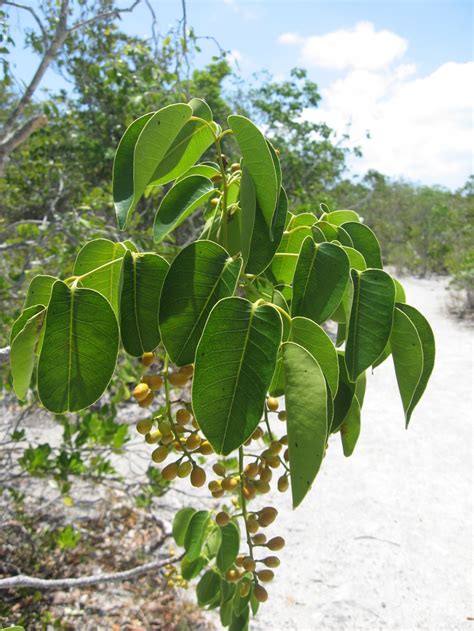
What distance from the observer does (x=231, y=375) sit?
39 cm

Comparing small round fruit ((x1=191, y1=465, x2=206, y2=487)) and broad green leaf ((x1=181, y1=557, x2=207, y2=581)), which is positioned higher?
small round fruit ((x1=191, y1=465, x2=206, y2=487))

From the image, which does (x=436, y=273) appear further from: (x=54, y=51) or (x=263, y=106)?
(x=54, y=51)

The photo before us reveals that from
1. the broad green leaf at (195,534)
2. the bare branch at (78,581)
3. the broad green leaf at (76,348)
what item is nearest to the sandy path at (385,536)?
the bare branch at (78,581)

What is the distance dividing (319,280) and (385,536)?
2.47 meters

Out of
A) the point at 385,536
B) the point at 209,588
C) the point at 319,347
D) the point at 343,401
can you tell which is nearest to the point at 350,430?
the point at 343,401

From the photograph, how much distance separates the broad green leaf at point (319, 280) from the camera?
18.7 inches

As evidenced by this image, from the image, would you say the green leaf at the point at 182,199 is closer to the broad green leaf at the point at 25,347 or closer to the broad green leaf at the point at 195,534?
the broad green leaf at the point at 25,347

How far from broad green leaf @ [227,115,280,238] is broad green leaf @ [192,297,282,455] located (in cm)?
11

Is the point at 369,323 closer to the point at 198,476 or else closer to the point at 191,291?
the point at 191,291

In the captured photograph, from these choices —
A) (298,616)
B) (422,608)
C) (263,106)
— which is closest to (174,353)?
(298,616)

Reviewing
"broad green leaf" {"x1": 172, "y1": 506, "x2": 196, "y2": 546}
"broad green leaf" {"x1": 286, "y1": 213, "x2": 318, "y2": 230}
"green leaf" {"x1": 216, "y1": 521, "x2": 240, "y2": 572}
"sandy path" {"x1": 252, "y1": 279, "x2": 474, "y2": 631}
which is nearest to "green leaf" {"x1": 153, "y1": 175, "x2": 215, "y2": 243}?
"broad green leaf" {"x1": 286, "y1": 213, "x2": 318, "y2": 230}

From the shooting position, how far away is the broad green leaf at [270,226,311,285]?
601 mm

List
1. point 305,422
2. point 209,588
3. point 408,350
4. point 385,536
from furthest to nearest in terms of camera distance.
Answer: point 385,536 < point 209,588 < point 408,350 < point 305,422

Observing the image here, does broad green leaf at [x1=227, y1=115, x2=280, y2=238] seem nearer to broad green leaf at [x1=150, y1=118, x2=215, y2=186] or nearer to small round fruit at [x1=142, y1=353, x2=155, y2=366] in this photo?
broad green leaf at [x1=150, y1=118, x2=215, y2=186]
